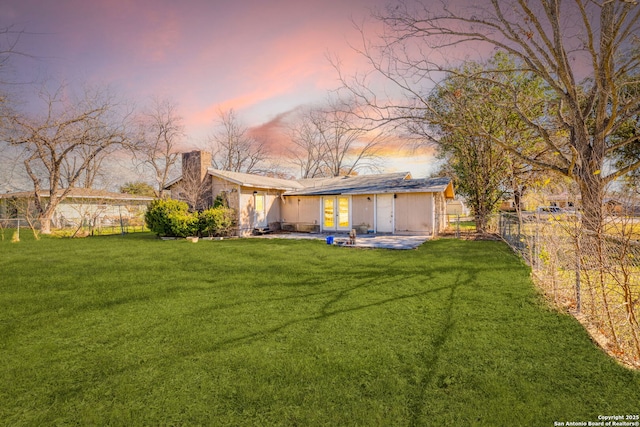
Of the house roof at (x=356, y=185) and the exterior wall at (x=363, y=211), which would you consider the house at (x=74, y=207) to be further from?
the exterior wall at (x=363, y=211)

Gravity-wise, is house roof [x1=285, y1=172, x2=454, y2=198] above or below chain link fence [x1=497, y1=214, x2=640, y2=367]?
above

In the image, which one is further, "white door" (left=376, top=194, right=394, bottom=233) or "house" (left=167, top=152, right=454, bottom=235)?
"white door" (left=376, top=194, right=394, bottom=233)

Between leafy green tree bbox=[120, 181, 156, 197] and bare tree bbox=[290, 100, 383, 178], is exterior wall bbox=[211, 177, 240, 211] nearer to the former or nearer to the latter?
bare tree bbox=[290, 100, 383, 178]

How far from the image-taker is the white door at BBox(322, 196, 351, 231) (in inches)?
733

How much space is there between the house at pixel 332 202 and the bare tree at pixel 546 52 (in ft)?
27.2

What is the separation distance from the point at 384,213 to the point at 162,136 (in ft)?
79.5

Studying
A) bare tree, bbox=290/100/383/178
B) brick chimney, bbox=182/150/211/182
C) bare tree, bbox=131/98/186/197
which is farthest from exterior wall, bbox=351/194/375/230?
bare tree, bbox=131/98/186/197

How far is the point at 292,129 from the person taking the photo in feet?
126

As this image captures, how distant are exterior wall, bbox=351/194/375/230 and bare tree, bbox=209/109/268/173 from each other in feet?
78.5

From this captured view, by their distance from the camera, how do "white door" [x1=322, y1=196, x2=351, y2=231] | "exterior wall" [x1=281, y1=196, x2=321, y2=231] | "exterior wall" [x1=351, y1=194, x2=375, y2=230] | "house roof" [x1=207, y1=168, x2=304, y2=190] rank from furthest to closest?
1. "exterior wall" [x1=281, y1=196, x2=321, y2=231]
2. "white door" [x1=322, y1=196, x2=351, y2=231]
3. "exterior wall" [x1=351, y1=194, x2=375, y2=230]
4. "house roof" [x1=207, y1=168, x2=304, y2=190]

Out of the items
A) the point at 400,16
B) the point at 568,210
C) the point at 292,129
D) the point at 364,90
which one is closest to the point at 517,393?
the point at 568,210

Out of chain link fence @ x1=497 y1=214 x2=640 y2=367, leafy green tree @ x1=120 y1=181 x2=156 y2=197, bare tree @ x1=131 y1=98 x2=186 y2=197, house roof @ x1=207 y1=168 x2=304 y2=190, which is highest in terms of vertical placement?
bare tree @ x1=131 y1=98 x2=186 y2=197

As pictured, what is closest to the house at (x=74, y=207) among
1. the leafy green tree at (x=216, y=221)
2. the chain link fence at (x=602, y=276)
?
the leafy green tree at (x=216, y=221)

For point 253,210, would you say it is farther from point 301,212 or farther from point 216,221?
point 301,212
